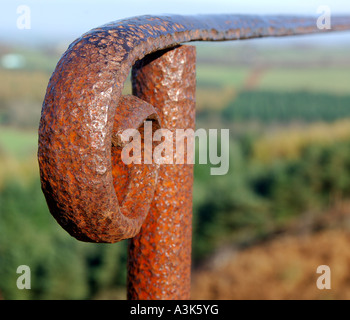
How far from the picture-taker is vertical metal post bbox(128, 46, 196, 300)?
1033mm

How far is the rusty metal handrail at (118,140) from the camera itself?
0.73m

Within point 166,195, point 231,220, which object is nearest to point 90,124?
point 166,195

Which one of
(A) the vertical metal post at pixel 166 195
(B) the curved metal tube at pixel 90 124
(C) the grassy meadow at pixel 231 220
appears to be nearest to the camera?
(B) the curved metal tube at pixel 90 124

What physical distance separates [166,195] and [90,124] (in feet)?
1.19

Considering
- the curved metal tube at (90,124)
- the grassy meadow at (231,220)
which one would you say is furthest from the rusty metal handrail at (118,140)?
the grassy meadow at (231,220)

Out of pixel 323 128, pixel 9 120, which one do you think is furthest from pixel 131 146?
pixel 323 128

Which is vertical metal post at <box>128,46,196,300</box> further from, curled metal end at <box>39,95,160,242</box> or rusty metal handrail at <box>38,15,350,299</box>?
curled metal end at <box>39,95,160,242</box>

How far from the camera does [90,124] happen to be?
2.34 ft

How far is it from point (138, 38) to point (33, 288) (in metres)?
9.02

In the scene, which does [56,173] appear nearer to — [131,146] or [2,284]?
[131,146]

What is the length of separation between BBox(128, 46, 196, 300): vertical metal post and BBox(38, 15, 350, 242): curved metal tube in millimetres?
196

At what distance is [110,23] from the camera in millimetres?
826

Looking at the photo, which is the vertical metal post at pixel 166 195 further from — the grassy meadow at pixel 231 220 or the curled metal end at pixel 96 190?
the grassy meadow at pixel 231 220

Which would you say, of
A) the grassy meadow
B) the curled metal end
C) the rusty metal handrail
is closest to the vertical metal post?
the rusty metal handrail
